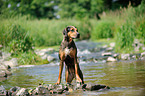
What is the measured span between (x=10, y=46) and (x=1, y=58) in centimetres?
89

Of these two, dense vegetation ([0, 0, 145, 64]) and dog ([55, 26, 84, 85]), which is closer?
dog ([55, 26, 84, 85])

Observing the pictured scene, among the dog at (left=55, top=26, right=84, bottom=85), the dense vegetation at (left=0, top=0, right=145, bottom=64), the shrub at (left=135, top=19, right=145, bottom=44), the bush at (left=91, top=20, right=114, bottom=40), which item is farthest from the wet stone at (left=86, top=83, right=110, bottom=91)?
the bush at (left=91, top=20, right=114, bottom=40)

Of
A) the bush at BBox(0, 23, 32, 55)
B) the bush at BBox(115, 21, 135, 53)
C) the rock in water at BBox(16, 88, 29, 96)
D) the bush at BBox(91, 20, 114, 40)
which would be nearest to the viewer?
the rock in water at BBox(16, 88, 29, 96)

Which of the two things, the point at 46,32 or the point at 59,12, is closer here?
the point at 46,32

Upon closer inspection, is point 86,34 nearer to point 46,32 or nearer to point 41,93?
point 46,32

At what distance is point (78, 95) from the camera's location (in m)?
A: 4.71

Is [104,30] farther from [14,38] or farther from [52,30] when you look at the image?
[14,38]

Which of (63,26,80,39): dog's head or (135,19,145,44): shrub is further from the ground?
(135,19,145,44): shrub

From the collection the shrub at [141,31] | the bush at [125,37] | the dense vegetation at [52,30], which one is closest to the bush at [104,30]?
the dense vegetation at [52,30]

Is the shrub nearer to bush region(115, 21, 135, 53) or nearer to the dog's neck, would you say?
bush region(115, 21, 135, 53)

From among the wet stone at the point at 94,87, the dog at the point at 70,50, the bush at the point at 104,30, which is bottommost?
the wet stone at the point at 94,87

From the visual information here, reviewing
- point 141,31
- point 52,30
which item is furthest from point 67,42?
point 52,30

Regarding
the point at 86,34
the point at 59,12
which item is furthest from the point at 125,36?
the point at 59,12

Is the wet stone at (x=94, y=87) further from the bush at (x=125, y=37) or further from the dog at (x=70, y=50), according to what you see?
the bush at (x=125, y=37)
